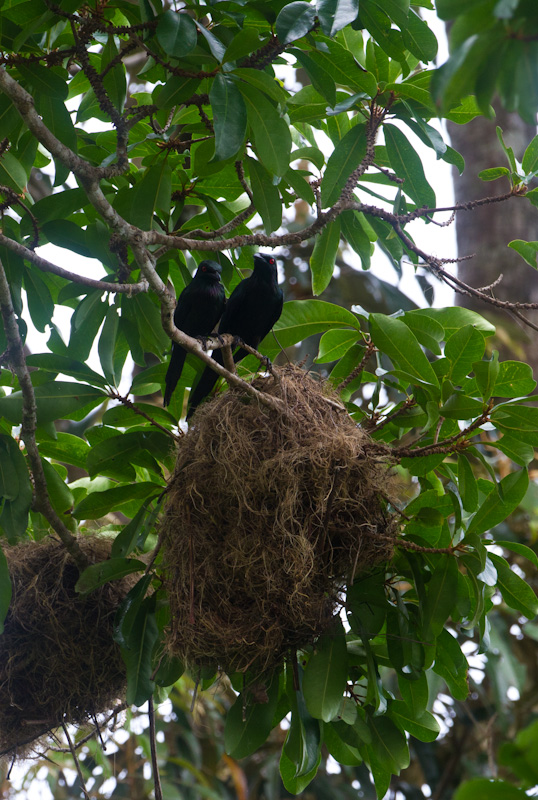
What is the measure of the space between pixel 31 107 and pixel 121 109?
34 centimetres

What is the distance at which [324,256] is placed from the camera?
2.66 m

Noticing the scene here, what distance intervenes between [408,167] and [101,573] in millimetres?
1565

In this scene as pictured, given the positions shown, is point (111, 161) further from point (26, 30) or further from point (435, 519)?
point (435, 519)

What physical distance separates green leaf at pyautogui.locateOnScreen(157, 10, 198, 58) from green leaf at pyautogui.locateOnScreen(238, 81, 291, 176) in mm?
202

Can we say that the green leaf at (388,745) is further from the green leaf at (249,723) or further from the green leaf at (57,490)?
the green leaf at (57,490)

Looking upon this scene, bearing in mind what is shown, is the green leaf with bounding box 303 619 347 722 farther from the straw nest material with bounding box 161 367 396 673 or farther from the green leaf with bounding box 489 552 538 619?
the green leaf with bounding box 489 552 538 619

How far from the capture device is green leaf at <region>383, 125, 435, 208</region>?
2262 millimetres

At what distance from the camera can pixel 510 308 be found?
7.21 ft

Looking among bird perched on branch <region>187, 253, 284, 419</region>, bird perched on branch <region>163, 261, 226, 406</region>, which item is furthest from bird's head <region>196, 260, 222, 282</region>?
bird perched on branch <region>187, 253, 284, 419</region>

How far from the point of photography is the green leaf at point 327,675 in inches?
74.8

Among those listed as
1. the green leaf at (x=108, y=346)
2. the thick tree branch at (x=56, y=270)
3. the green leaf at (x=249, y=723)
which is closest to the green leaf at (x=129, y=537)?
the green leaf at (x=108, y=346)

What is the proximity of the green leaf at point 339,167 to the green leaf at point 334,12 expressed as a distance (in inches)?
20.5

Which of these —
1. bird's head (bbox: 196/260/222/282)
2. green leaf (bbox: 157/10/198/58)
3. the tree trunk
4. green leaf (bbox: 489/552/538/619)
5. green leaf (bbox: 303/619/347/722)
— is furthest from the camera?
the tree trunk

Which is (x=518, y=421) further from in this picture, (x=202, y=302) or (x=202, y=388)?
(x=202, y=302)
